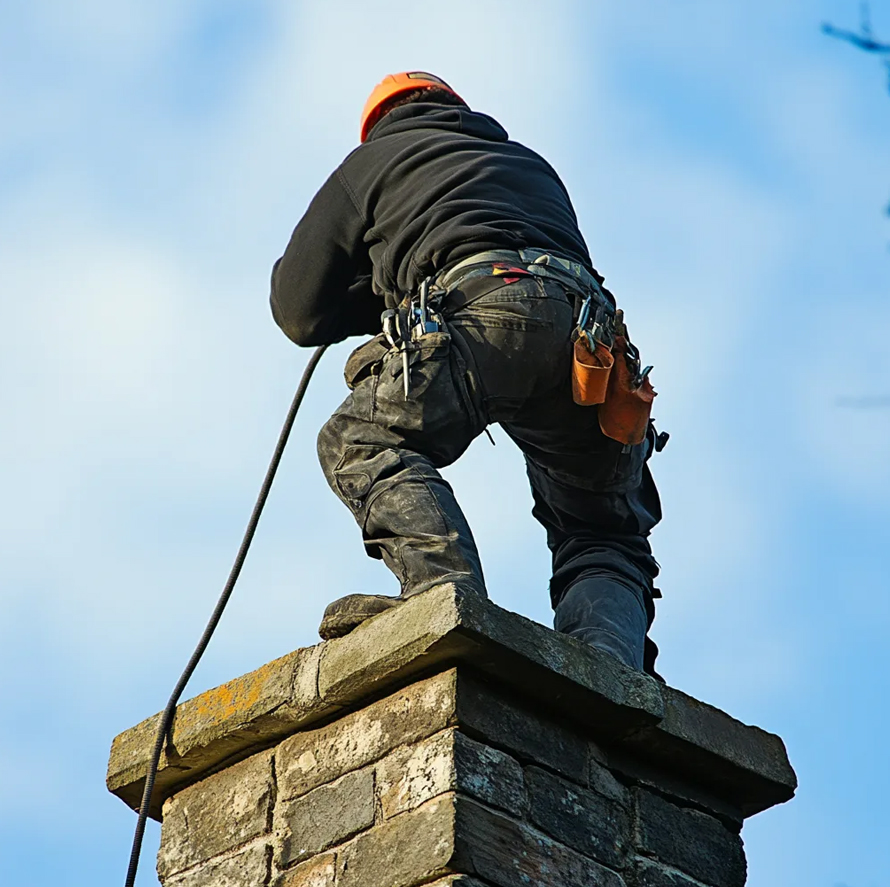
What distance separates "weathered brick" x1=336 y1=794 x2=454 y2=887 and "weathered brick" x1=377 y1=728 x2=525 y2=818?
0.04 meters

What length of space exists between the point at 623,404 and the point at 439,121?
108 cm

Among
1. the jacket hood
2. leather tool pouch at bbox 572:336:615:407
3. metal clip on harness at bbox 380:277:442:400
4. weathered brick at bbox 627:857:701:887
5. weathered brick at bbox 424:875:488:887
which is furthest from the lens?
the jacket hood

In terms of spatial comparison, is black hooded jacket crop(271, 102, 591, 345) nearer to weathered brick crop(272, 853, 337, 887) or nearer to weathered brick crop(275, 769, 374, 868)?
weathered brick crop(275, 769, 374, 868)

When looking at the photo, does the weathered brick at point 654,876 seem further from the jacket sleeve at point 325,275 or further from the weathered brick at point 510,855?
the jacket sleeve at point 325,275

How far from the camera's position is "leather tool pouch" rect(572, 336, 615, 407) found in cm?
495

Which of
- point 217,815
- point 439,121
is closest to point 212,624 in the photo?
point 217,815

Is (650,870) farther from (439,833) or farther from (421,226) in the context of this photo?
(421,226)

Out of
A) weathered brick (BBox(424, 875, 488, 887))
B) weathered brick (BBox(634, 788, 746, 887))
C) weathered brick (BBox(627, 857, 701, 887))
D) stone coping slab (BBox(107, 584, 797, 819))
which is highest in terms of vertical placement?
stone coping slab (BBox(107, 584, 797, 819))

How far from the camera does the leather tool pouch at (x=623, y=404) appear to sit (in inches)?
200

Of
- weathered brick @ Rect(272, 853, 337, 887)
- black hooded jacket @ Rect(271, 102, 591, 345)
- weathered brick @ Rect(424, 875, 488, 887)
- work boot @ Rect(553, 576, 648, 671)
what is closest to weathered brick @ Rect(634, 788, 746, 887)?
work boot @ Rect(553, 576, 648, 671)

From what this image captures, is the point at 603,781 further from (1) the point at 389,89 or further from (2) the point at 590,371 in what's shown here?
(1) the point at 389,89

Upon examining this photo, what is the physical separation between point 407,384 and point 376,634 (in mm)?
657

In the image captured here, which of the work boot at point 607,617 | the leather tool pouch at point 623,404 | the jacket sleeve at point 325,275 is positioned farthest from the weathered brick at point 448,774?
the jacket sleeve at point 325,275

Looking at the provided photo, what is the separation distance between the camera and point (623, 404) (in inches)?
200
